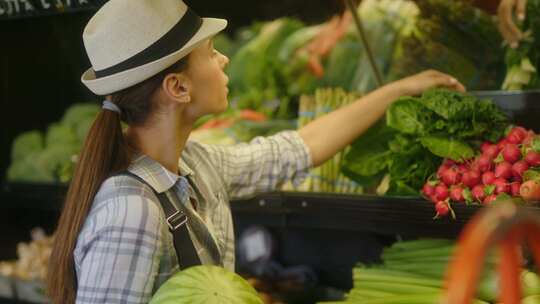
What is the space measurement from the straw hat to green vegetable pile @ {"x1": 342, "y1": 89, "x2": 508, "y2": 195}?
0.80 metres

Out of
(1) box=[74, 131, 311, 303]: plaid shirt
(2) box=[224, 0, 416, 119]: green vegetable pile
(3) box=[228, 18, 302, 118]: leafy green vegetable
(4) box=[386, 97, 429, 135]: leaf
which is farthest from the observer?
(3) box=[228, 18, 302, 118]: leafy green vegetable

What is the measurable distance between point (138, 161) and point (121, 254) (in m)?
0.32

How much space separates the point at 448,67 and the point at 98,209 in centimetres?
164

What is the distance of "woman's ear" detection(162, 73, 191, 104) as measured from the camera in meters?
2.09

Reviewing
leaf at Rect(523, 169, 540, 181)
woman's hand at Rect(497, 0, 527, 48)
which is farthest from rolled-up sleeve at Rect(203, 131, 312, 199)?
woman's hand at Rect(497, 0, 527, 48)

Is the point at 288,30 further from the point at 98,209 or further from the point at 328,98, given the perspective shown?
the point at 98,209

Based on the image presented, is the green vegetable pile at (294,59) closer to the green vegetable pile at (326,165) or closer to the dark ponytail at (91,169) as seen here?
the green vegetable pile at (326,165)

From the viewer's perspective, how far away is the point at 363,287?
2.58 m

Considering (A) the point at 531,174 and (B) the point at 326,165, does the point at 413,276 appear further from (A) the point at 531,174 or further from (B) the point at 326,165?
(B) the point at 326,165

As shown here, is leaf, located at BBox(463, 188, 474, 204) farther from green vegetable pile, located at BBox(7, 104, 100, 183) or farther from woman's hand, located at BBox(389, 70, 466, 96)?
green vegetable pile, located at BBox(7, 104, 100, 183)

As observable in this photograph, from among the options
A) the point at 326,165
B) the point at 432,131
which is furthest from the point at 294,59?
the point at 432,131

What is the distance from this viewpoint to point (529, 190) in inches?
81.4

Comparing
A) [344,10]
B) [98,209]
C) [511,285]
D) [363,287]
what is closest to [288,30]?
[344,10]

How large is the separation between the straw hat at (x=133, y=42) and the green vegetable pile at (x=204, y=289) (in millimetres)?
577
